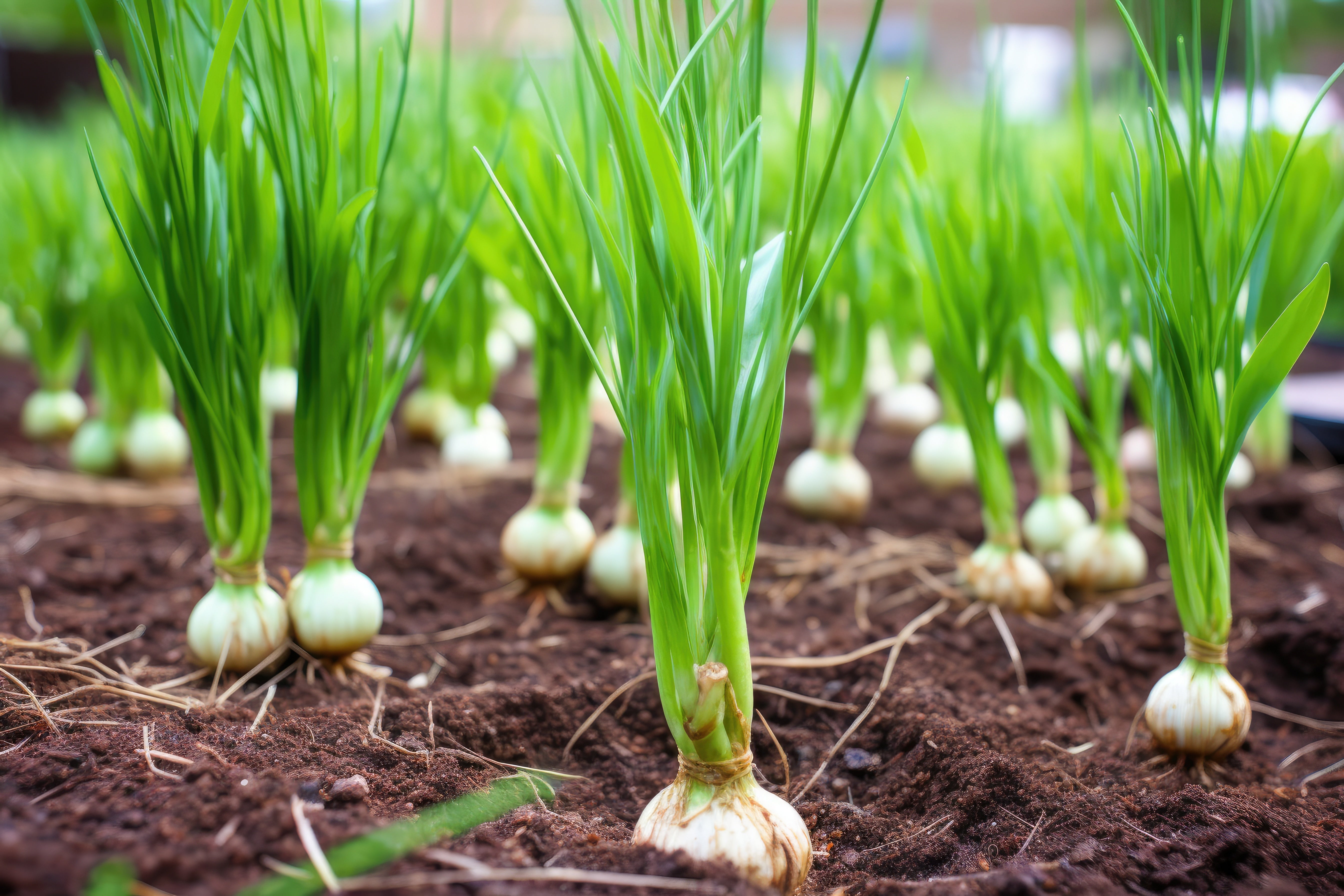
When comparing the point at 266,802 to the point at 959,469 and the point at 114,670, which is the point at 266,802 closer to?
the point at 114,670

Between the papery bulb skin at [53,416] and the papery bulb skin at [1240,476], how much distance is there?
101 inches

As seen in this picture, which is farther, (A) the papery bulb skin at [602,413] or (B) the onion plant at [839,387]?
(A) the papery bulb skin at [602,413]

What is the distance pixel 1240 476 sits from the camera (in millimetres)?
1828

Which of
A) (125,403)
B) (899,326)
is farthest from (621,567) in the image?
(125,403)

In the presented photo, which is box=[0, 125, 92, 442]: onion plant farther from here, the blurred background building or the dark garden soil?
the blurred background building

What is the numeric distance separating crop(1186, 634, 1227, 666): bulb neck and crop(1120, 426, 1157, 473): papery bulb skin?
1031 millimetres

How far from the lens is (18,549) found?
148cm

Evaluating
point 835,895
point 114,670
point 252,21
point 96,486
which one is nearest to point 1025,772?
point 835,895

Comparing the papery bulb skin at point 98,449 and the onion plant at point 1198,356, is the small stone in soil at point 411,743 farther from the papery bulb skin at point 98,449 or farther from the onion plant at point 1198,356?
the papery bulb skin at point 98,449

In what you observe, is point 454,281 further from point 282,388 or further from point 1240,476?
point 1240,476

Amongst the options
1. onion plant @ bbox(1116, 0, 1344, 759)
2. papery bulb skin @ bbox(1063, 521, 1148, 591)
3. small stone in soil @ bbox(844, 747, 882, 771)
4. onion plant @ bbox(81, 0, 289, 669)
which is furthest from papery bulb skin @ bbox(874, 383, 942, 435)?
onion plant @ bbox(81, 0, 289, 669)

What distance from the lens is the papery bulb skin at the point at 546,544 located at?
1.36 m

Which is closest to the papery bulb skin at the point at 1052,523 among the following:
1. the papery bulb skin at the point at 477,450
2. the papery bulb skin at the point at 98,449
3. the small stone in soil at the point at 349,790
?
the papery bulb skin at the point at 477,450

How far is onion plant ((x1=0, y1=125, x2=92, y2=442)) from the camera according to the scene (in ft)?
6.35
